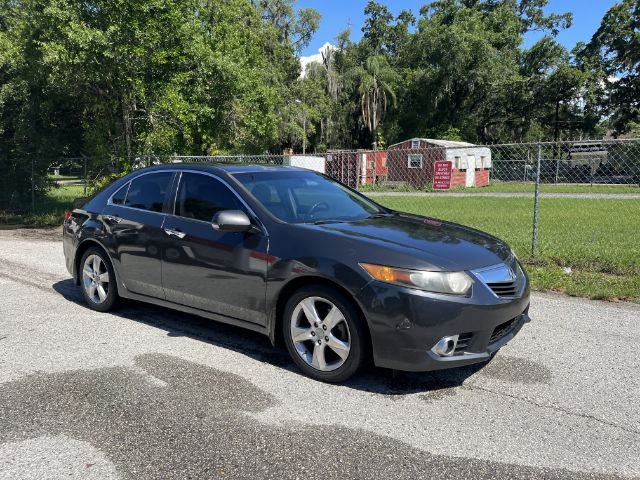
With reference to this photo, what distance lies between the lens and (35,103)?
544 inches

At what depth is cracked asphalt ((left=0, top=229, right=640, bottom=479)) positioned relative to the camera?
2.89m

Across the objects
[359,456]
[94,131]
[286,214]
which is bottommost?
[359,456]

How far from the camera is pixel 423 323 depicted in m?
3.52

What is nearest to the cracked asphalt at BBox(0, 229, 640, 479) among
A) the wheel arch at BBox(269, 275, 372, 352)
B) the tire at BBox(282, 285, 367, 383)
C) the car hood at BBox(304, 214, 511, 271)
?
the tire at BBox(282, 285, 367, 383)

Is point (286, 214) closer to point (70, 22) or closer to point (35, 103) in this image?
point (70, 22)

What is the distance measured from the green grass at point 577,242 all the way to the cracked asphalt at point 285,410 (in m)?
1.70

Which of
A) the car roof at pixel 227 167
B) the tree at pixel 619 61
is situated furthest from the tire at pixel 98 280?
the tree at pixel 619 61

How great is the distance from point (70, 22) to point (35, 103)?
3.67m

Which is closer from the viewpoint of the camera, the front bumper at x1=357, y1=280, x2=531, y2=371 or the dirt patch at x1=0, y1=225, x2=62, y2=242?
the front bumper at x1=357, y1=280, x2=531, y2=371

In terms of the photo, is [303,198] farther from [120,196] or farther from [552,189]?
[552,189]

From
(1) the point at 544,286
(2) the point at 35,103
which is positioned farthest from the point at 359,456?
(2) the point at 35,103

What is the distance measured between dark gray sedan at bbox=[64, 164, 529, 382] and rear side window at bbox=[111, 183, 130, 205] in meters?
0.02

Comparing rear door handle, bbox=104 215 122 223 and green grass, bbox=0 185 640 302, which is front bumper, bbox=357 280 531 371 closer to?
rear door handle, bbox=104 215 122 223

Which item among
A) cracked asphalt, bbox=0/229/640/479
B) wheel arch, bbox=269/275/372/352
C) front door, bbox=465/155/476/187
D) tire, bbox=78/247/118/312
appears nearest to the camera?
cracked asphalt, bbox=0/229/640/479
